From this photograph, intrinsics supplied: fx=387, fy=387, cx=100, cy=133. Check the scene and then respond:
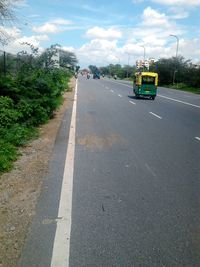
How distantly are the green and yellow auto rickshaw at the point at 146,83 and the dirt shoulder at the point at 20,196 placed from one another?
21.3 m

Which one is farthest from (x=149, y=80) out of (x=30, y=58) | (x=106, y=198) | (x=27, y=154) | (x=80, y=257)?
(x=80, y=257)

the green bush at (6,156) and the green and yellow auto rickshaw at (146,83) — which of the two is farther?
the green and yellow auto rickshaw at (146,83)

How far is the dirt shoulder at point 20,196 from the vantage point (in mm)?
4414

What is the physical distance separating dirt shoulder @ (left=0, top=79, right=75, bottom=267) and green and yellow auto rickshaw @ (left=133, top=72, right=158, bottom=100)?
837 inches

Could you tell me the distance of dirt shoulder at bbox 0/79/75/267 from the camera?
14.5 ft

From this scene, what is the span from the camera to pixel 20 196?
20.1 ft

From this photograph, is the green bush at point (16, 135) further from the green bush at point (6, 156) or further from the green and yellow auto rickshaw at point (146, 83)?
the green and yellow auto rickshaw at point (146, 83)

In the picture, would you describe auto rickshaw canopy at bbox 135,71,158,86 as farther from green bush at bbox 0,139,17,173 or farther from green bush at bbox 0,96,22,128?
green bush at bbox 0,139,17,173

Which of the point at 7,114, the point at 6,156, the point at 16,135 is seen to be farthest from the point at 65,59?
the point at 6,156

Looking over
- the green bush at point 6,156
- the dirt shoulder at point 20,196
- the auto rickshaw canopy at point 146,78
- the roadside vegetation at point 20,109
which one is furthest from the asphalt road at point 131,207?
the auto rickshaw canopy at point 146,78

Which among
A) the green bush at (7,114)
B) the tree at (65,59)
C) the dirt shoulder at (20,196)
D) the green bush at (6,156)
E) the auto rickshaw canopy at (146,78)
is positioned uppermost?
the tree at (65,59)

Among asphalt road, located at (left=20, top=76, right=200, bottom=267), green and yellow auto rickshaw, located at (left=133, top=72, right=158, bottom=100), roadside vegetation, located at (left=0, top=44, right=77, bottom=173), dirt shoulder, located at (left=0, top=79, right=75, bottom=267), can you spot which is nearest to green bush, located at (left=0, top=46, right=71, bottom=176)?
roadside vegetation, located at (left=0, top=44, right=77, bottom=173)

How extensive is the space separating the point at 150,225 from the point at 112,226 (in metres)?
0.50

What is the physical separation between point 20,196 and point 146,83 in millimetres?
25975
